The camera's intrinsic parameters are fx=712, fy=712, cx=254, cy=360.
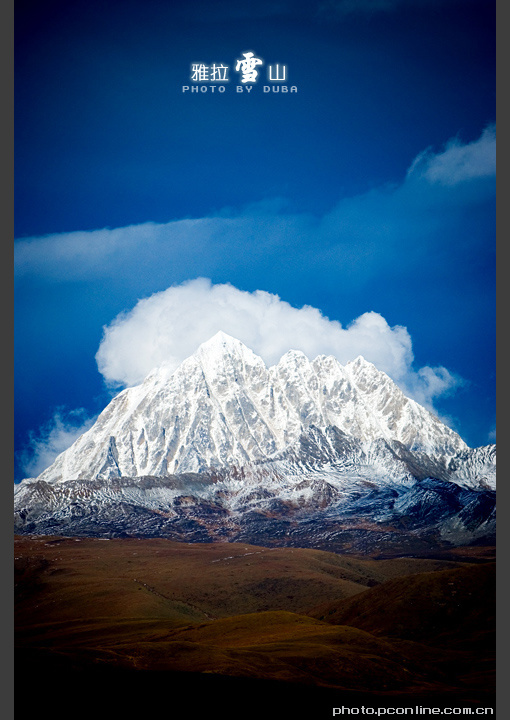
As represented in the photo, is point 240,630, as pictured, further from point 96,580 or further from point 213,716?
point 96,580

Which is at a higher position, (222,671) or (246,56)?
(246,56)

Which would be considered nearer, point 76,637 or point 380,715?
point 380,715

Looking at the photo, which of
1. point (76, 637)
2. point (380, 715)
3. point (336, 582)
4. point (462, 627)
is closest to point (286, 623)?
point (462, 627)

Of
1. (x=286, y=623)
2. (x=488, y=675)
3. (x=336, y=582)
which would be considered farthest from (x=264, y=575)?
(x=488, y=675)

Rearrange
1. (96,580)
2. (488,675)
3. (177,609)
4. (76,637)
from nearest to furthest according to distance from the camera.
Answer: (488,675) → (76,637) → (177,609) → (96,580)

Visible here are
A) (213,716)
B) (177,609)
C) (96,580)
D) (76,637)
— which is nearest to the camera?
(213,716)

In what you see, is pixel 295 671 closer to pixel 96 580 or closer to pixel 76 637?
pixel 76 637
